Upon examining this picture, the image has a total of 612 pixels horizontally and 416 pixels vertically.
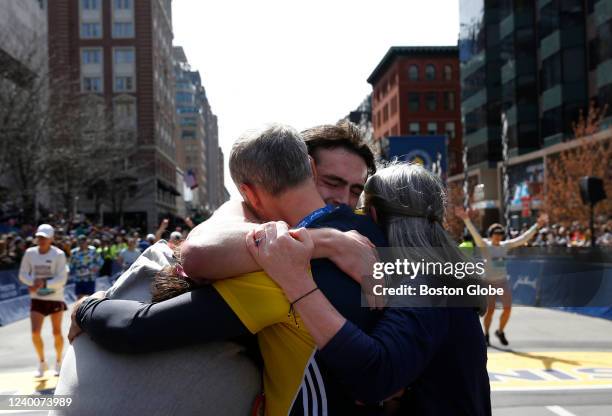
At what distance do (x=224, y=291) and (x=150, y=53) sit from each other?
7520 cm

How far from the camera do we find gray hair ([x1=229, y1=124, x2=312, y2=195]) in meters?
1.90

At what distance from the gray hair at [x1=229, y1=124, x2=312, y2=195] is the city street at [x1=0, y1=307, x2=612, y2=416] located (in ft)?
17.7

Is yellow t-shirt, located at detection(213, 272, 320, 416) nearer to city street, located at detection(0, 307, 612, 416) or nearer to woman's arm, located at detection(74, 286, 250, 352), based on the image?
woman's arm, located at detection(74, 286, 250, 352)

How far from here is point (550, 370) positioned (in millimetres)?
8727

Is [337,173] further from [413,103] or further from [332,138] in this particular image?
[413,103]

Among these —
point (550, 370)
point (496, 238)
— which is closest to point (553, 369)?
point (550, 370)

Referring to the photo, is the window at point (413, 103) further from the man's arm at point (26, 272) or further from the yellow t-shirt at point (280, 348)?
the yellow t-shirt at point (280, 348)

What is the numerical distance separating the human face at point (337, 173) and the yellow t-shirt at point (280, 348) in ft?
4.70

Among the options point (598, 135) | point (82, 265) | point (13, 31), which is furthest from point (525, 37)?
point (82, 265)

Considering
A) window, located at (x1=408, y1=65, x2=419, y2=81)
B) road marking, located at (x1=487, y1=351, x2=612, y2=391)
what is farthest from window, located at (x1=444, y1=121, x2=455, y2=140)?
road marking, located at (x1=487, y1=351, x2=612, y2=391)

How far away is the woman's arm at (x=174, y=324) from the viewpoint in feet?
5.82

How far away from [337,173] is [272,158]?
1.38 metres

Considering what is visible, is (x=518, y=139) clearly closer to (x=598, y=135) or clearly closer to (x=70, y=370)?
(x=598, y=135)

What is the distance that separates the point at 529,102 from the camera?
52.4m
